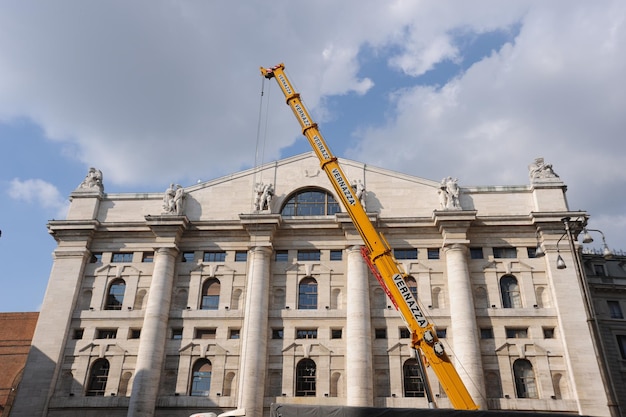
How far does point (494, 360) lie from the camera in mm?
39094

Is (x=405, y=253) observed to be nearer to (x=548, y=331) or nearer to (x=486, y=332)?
(x=486, y=332)

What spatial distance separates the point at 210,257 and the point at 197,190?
646 centimetres

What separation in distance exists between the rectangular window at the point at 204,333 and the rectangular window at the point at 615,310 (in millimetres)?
35807

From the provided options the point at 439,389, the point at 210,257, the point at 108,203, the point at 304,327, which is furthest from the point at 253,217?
the point at 439,389

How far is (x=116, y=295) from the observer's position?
1731 inches

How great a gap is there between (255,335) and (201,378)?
212 inches

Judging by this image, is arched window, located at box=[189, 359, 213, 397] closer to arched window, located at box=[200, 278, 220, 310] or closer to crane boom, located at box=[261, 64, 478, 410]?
arched window, located at box=[200, 278, 220, 310]

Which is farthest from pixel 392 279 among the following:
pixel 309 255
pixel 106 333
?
pixel 106 333

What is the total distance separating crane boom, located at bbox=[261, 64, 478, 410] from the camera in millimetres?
25734

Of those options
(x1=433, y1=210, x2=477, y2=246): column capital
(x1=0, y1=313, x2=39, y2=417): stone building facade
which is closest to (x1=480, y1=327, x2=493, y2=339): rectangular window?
(x1=433, y1=210, x2=477, y2=246): column capital

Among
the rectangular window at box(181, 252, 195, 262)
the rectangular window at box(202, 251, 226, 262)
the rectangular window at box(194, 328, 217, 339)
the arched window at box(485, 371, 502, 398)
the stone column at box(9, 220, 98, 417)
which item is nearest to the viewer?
the arched window at box(485, 371, 502, 398)

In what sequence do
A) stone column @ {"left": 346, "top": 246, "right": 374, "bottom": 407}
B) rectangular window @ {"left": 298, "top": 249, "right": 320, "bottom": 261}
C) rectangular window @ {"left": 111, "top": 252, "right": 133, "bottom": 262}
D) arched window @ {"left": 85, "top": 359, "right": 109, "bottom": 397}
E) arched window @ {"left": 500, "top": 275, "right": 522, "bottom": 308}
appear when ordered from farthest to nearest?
rectangular window @ {"left": 111, "top": 252, "right": 133, "bottom": 262}
rectangular window @ {"left": 298, "top": 249, "right": 320, "bottom": 261}
arched window @ {"left": 500, "top": 275, "right": 522, "bottom": 308}
arched window @ {"left": 85, "top": 359, "right": 109, "bottom": 397}
stone column @ {"left": 346, "top": 246, "right": 374, "bottom": 407}

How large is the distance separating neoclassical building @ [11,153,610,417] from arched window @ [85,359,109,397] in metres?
0.10

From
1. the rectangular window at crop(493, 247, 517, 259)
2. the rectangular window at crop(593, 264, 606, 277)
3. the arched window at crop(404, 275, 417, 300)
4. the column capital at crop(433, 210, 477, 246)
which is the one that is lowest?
the arched window at crop(404, 275, 417, 300)
